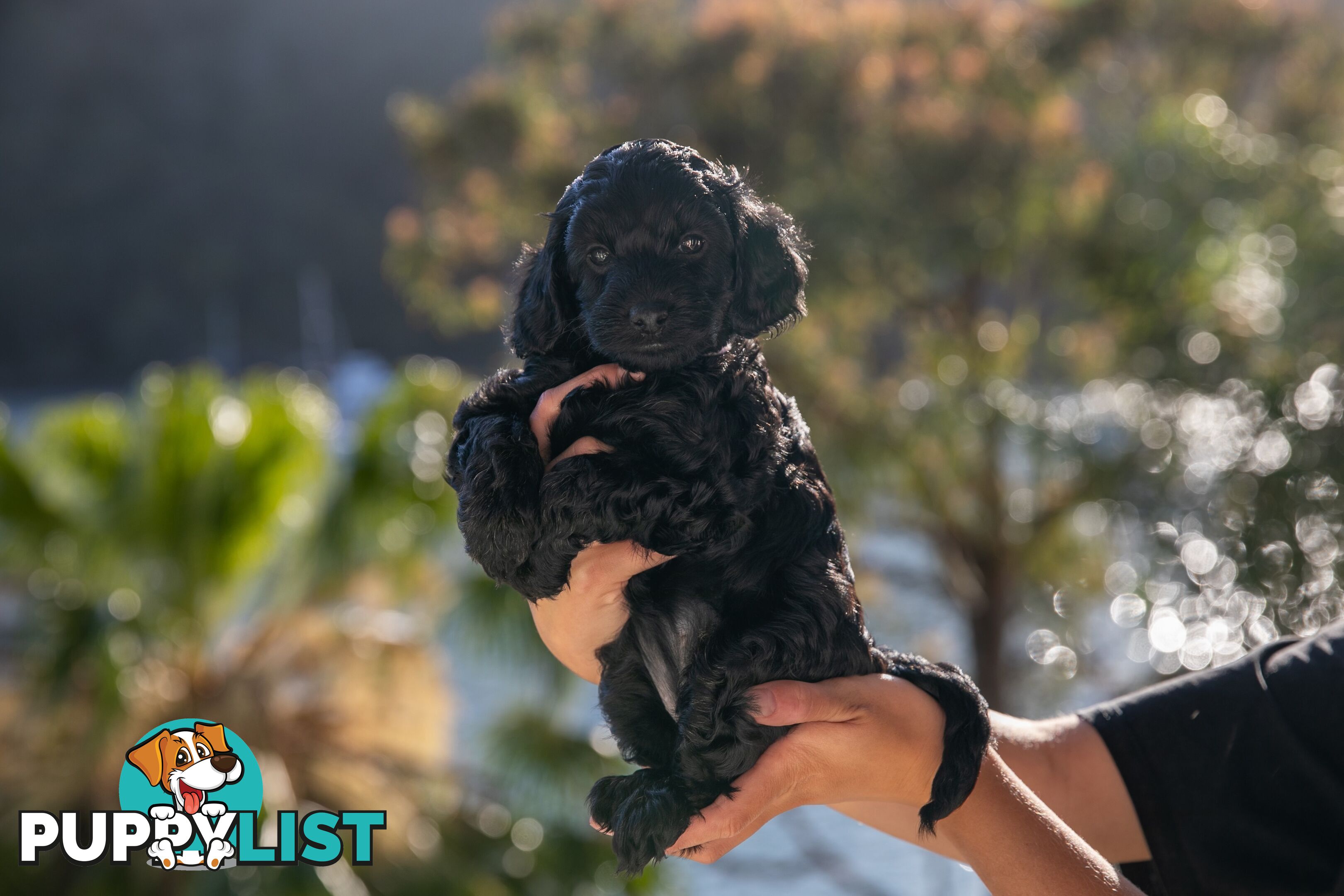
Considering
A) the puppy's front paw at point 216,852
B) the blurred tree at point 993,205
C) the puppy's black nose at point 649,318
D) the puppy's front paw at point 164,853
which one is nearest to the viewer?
the puppy's black nose at point 649,318

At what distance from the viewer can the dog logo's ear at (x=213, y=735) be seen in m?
2.96

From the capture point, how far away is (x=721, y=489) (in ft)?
4.55

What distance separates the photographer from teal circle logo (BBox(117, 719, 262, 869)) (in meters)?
2.78

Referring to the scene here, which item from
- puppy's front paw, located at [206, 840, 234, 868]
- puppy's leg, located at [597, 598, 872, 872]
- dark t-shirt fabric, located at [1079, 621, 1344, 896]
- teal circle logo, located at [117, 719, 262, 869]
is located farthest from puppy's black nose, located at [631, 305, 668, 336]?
puppy's front paw, located at [206, 840, 234, 868]

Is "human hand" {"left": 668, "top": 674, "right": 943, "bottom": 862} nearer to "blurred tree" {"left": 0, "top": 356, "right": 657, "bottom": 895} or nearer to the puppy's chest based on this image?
the puppy's chest

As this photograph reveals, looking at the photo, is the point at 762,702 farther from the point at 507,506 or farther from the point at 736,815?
the point at 507,506

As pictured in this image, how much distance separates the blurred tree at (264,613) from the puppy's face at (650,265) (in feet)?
14.8

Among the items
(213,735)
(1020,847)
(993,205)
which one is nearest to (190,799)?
(213,735)

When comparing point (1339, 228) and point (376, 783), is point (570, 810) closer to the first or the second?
point (376, 783)

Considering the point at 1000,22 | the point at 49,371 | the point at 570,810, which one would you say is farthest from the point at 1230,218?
the point at 49,371

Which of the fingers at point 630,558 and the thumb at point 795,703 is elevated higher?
the fingers at point 630,558

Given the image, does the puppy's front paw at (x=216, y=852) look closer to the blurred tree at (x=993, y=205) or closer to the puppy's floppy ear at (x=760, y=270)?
the puppy's floppy ear at (x=760, y=270)

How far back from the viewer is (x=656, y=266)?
1.38 m

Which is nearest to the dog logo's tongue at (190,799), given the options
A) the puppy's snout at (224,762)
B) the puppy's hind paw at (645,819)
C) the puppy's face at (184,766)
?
the puppy's face at (184,766)
